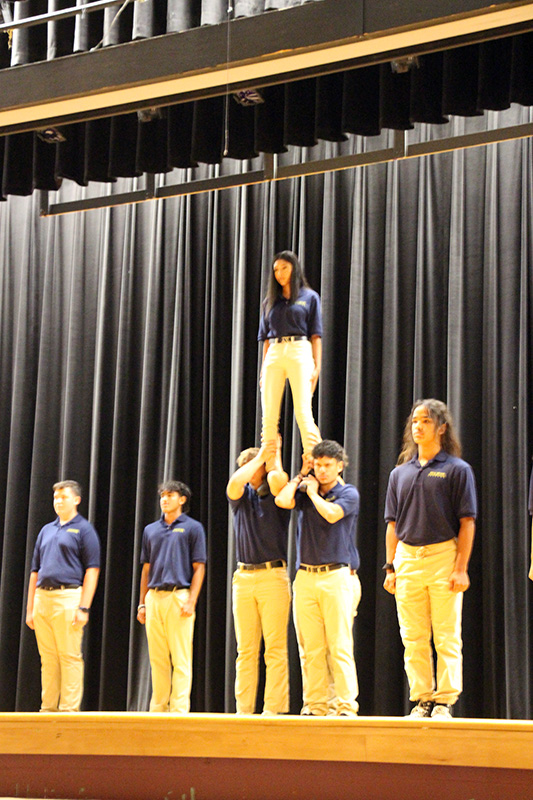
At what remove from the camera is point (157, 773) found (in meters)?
3.68

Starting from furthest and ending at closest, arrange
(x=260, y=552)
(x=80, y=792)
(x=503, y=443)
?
(x=503, y=443)
(x=260, y=552)
(x=80, y=792)

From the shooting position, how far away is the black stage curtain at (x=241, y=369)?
6070mm

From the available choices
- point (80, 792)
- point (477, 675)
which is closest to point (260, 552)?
point (80, 792)

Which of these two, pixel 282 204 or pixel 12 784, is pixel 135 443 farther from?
pixel 12 784

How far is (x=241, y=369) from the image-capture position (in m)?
6.89

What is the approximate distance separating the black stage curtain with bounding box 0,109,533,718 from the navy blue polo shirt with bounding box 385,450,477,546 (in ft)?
5.30

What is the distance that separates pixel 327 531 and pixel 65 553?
1.93 metres

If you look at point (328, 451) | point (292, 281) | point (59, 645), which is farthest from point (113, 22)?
point (59, 645)

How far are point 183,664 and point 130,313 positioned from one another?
2.91 meters

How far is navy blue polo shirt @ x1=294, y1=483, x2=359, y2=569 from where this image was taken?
4.56m

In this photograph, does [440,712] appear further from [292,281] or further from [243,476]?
[292,281]

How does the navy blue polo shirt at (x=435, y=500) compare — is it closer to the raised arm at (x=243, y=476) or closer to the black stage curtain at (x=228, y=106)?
the raised arm at (x=243, y=476)

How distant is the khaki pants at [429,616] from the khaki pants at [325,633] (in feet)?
0.89

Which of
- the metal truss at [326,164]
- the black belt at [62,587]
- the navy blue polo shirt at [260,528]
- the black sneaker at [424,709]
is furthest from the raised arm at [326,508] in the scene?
the black belt at [62,587]
